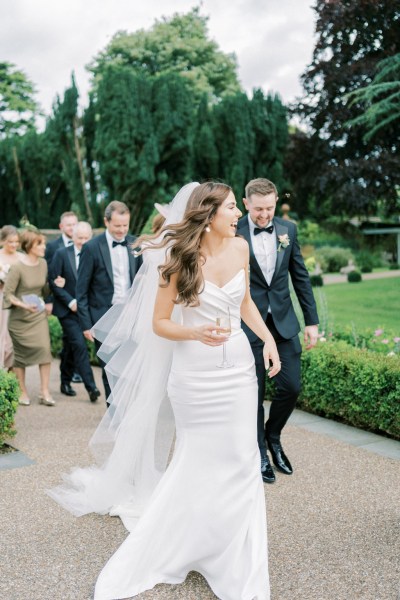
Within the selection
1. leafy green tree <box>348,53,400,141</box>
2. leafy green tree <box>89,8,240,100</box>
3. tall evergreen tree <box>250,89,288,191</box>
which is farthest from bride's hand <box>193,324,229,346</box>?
leafy green tree <box>89,8,240,100</box>

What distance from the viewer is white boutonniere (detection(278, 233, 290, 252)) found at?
4.58 m

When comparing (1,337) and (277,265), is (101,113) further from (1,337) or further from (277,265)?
(277,265)

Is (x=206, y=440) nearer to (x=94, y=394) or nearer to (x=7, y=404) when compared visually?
(x=7, y=404)

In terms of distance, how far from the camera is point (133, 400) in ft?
12.8

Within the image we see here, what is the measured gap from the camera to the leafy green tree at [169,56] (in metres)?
34.0

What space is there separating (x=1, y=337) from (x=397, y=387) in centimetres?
424

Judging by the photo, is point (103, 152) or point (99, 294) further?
point (103, 152)

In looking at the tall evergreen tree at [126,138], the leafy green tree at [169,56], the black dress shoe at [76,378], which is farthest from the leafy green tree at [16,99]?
the black dress shoe at [76,378]

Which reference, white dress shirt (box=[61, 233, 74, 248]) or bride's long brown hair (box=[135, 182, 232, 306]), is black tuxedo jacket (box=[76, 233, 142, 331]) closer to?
white dress shirt (box=[61, 233, 74, 248])

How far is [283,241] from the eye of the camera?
4.58m

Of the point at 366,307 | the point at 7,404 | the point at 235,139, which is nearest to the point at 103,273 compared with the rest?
the point at 7,404

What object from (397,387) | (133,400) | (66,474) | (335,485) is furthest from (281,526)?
(397,387)

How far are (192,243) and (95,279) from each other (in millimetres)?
3046

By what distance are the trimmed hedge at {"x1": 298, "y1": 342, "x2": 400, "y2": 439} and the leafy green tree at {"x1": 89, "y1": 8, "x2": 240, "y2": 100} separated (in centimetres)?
2942
